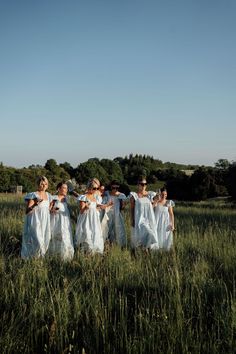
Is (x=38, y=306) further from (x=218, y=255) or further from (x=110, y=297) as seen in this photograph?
(x=218, y=255)

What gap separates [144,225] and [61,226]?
1.83 meters

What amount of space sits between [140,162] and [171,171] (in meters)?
18.9

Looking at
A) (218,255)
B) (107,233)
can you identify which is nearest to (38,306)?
(218,255)

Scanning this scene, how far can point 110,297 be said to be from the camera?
4.45 m

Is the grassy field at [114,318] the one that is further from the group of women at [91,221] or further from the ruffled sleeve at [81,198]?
the ruffled sleeve at [81,198]

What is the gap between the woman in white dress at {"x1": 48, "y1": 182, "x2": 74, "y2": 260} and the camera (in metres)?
7.41

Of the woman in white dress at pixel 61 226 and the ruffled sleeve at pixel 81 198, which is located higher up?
the ruffled sleeve at pixel 81 198

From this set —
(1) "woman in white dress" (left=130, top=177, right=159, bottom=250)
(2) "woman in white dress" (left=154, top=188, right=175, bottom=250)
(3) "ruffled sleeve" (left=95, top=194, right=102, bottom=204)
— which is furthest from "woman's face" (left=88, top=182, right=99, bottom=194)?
(2) "woman in white dress" (left=154, top=188, right=175, bottom=250)

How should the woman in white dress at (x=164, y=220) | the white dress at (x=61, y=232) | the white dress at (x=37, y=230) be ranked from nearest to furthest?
1. the white dress at (x=37, y=230)
2. the white dress at (x=61, y=232)
3. the woman in white dress at (x=164, y=220)

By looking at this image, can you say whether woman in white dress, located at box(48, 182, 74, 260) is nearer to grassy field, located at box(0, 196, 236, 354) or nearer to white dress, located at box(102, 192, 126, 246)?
white dress, located at box(102, 192, 126, 246)

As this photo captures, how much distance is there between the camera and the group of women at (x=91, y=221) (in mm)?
7320

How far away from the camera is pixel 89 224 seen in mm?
7824

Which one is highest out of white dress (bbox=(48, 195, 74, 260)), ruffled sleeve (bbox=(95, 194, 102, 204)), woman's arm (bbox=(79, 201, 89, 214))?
ruffled sleeve (bbox=(95, 194, 102, 204))

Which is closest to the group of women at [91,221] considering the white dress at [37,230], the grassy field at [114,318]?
the white dress at [37,230]
